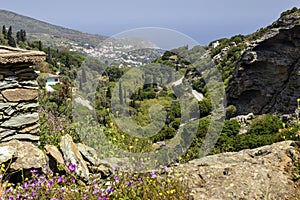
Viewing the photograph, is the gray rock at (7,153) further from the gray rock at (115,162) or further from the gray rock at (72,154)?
the gray rock at (115,162)

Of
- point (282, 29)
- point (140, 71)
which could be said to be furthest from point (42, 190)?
point (282, 29)

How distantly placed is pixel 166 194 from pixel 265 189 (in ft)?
2.77

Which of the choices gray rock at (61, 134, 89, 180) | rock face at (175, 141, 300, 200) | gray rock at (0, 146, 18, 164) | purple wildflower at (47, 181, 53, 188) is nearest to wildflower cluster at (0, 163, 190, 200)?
purple wildflower at (47, 181, 53, 188)

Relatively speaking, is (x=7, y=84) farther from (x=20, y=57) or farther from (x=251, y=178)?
(x=251, y=178)

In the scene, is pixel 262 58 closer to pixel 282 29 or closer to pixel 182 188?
pixel 282 29

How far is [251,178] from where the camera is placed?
276 cm

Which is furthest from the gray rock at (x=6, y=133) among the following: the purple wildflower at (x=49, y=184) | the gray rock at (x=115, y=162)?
the purple wildflower at (x=49, y=184)

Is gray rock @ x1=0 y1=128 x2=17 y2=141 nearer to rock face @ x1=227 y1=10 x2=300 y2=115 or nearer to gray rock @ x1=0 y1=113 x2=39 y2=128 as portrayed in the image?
gray rock @ x1=0 y1=113 x2=39 y2=128

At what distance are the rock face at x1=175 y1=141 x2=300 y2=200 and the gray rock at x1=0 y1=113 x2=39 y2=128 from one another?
1.96 meters

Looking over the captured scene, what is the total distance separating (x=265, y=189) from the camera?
103 inches

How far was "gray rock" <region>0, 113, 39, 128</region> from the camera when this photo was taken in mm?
3801

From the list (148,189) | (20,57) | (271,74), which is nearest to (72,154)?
(20,57)

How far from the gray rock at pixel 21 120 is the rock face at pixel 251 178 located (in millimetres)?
1956

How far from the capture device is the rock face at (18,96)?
12.3 feet
